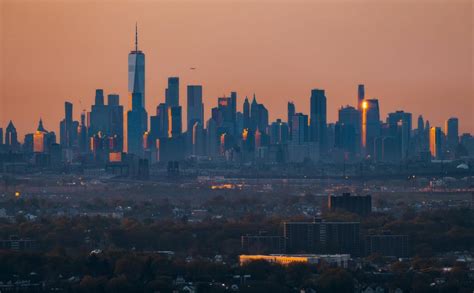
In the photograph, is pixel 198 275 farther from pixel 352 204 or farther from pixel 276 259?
→ pixel 352 204

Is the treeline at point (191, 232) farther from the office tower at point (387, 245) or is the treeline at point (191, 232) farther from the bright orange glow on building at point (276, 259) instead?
the bright orange glow on building at point (276, 259)

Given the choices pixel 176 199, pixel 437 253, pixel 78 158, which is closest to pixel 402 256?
pixel 437 253

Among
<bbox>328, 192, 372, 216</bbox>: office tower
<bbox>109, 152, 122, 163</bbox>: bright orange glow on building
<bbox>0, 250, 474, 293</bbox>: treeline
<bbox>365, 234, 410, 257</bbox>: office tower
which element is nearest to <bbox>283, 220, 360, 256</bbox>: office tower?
<bbox>365, 234, 410, 257</bbox>: office tower

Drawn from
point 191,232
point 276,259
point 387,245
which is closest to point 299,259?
point 276,259

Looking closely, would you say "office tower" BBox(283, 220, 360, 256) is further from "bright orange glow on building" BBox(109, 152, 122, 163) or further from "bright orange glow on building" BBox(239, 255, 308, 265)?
"bright orange glow on building" BBox(109, 152, 122, 163)

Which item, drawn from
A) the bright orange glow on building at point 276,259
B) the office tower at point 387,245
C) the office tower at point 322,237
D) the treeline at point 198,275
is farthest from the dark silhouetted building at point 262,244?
the treeline at point 198,275

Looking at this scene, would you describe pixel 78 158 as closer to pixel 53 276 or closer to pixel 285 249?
pixel 285 249
